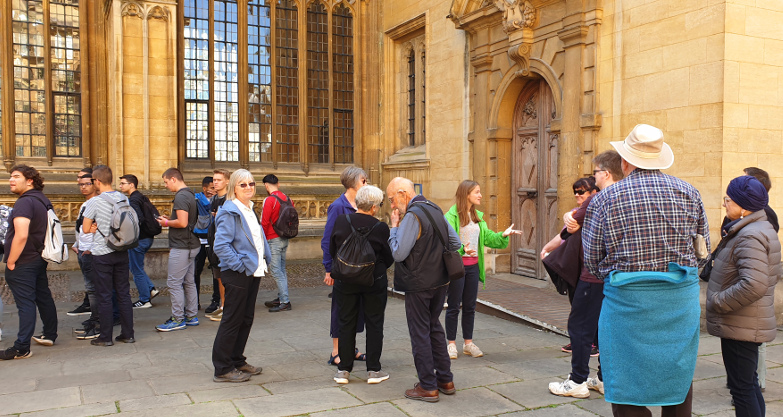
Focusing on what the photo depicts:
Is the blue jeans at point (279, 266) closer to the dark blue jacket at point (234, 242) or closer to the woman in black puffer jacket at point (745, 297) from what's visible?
the dark blue jacket at point (234, 242)

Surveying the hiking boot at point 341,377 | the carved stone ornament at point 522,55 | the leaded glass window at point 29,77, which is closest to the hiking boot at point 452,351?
the hiking boot at point 341,377

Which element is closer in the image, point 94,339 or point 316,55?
point 94,339

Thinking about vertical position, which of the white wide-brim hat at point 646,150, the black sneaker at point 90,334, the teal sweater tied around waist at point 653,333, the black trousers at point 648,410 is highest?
the white wide-brim hat at point 646,150

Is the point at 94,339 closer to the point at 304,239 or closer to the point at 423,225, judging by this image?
the point at 423,225

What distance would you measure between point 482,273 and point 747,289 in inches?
111

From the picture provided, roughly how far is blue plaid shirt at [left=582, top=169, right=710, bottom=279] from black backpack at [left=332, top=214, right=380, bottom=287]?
6.98 feet

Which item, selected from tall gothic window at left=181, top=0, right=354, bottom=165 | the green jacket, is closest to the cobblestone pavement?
the green jacket

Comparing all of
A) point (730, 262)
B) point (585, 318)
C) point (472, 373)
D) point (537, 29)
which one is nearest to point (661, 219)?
point (730, 262)

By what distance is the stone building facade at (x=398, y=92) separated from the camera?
7672 millimetres

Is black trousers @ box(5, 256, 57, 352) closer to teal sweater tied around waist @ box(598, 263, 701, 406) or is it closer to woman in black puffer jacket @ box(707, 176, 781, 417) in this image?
teal sweater tied around waist @ box(598, 263, 701, 406)

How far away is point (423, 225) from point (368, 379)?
141cm

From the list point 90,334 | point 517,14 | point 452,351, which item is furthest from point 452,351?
point 517,14

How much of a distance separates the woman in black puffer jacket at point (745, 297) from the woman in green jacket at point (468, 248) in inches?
88.3

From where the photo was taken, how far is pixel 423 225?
15.9 ft
